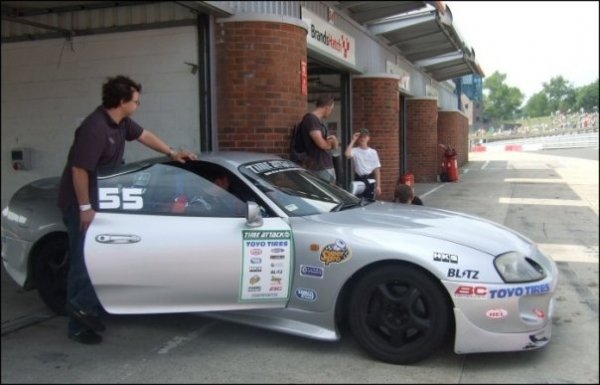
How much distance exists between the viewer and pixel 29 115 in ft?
26.4

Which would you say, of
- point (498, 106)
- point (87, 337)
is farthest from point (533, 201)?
point (498, 106)

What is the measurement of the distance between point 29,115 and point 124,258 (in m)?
4.95

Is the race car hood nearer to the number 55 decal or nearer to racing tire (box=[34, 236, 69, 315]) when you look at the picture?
the number 55 decal

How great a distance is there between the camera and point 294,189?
4457 mm

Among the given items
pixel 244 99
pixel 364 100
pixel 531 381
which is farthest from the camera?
pixel 364 100

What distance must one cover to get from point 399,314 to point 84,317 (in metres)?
2.16

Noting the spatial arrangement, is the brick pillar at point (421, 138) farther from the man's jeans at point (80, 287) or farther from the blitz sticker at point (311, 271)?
the man's jeans at point (80, 287)

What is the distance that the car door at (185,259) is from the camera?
12.9 ft

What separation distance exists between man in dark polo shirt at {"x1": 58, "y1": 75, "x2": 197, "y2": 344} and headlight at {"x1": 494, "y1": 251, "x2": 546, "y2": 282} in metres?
2.29

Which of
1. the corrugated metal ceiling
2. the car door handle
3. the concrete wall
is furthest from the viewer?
the corrugated metal ceiling

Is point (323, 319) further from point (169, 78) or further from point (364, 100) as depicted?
point (364, 100)

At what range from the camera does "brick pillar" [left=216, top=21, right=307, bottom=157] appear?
6863 mm

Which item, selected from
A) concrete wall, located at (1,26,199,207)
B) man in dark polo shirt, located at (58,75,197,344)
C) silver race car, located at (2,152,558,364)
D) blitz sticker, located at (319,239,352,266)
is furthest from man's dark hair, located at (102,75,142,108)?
concrete wall, located at (1,26,199,207)

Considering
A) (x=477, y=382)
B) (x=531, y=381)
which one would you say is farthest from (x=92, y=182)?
(x=531, y=381)
